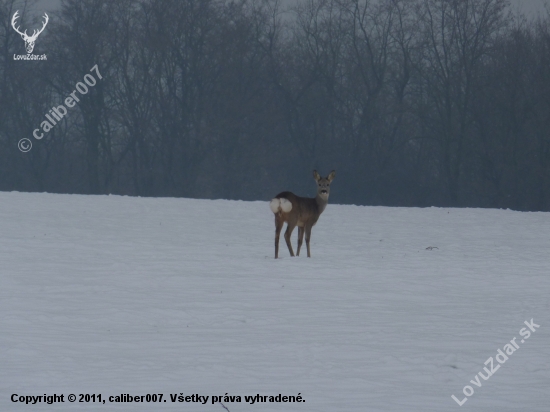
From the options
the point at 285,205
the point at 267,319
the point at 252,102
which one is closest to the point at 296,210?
the point at 285,205

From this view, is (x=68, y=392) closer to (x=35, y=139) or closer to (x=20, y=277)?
(x=20, y=277)

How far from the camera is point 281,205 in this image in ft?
47.3

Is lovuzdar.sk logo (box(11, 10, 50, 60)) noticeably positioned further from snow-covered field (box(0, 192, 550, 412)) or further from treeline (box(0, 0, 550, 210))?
snow-covered field (box(0, 192, 550, 412))

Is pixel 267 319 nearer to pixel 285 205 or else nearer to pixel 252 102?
pixel 285 205

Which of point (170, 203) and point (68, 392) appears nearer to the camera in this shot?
point (68, 392)

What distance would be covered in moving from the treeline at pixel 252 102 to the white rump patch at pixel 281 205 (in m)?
29.6

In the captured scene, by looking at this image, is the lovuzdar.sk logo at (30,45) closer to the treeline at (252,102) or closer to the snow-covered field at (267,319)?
the treeline at (252,102)

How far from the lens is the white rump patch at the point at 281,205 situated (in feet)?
47.1

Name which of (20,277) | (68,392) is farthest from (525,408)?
(20,277)

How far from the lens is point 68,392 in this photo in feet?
20.8

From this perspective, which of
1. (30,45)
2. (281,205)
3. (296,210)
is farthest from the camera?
(30,45)

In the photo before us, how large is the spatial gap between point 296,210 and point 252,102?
32.2 meters

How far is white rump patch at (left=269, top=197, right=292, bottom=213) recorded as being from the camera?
14.4 m

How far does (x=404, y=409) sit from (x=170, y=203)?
20.0 metres
